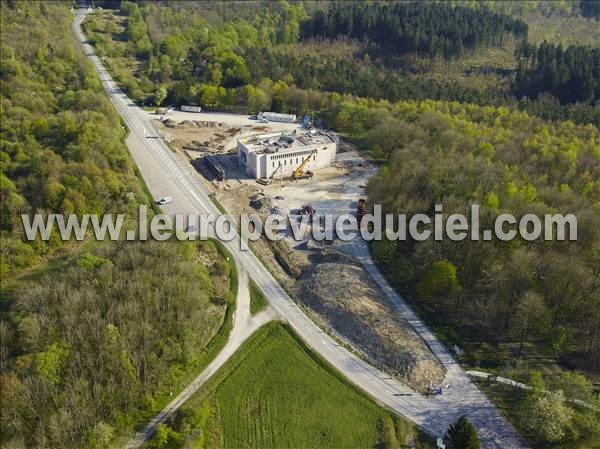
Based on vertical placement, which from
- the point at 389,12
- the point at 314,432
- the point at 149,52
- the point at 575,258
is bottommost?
the point at 314,432

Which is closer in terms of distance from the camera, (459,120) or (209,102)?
(459,120)

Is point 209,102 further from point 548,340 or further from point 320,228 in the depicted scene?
point 548,340

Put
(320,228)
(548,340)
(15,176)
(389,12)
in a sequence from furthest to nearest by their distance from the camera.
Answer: (389,12) → (15,176) → (320,228) → (548,340)

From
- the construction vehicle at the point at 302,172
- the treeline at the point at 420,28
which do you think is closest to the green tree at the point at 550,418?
the construction vehicle at the point at 302,172

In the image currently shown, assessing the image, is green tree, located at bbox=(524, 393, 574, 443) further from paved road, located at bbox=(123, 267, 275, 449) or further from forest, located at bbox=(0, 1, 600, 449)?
paved road, located at bbox=(123, 267, 275, 449)

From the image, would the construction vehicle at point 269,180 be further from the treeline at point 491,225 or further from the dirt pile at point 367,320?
the dirt pile at point 367,320

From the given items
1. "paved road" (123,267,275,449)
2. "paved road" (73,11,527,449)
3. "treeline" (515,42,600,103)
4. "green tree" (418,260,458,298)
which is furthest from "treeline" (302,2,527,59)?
"paved road" (123,267,275,449)

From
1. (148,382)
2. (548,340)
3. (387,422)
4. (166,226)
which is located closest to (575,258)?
(548,340)
